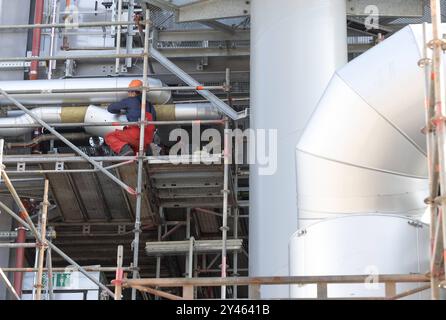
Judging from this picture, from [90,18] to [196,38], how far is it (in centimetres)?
235

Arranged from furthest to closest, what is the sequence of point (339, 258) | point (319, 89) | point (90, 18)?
1. point (90, 18)
2. point (319, 89)
3. point (339, 258)

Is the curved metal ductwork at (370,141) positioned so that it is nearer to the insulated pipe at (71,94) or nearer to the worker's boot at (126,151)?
the worker's boot at (126,151)

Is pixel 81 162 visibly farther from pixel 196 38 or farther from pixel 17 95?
pixel 196 38

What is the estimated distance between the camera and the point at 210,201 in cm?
2017

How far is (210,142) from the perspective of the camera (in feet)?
65.4

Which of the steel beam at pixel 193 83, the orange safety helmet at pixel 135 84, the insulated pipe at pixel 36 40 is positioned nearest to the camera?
the steel beam at pixel 193 83

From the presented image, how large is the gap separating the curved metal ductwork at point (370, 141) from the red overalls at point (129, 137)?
550 cm

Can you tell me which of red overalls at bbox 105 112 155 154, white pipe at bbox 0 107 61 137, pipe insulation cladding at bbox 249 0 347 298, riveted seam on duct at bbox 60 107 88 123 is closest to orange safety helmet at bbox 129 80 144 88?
red overalls at bbox 105 112 155 154

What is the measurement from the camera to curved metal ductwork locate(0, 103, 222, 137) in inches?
781

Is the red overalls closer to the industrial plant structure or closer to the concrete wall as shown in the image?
the industrial plant structure

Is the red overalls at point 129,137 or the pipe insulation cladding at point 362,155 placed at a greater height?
the red overalls at point 129,137

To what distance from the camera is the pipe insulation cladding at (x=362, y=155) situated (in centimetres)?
1318

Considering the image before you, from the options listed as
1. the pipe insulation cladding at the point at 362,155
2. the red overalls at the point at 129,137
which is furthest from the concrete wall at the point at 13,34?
the pipe insulation cladding at the point at 362,155
